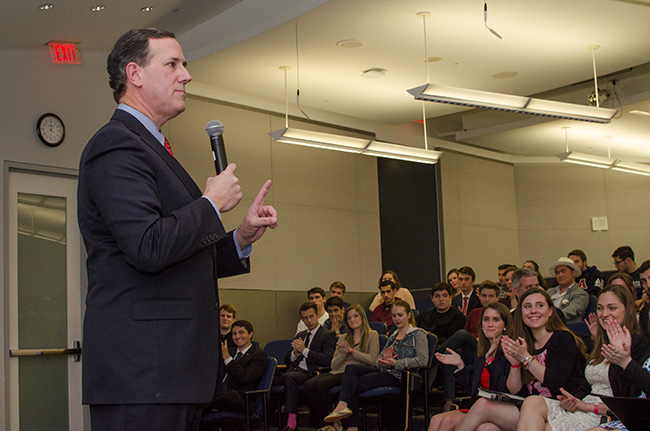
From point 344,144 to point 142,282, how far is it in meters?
5.98

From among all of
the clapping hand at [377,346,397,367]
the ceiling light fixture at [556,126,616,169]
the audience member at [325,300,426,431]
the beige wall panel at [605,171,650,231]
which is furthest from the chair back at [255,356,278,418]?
the beige wall panel at [605,171,650,231]

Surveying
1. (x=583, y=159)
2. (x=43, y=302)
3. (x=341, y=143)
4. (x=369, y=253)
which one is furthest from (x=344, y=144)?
(x=583, y=159)

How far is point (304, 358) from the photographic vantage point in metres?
6.68

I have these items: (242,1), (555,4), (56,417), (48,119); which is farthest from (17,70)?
(555,4)

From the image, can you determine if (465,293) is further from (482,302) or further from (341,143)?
(341,143)

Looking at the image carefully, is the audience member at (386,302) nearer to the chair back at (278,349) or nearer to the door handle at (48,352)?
the chair back at (278,349)

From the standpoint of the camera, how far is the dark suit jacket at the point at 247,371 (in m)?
5.91

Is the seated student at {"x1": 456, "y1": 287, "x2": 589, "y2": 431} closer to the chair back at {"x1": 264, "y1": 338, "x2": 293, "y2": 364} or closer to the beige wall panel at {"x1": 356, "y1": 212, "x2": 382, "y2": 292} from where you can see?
the chair back at {"x1": 264, "y1": 338, "x2": 293, "y2": 364}

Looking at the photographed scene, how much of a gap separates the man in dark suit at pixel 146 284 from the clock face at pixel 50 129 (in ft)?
15.7

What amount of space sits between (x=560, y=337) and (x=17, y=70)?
461 centimetres

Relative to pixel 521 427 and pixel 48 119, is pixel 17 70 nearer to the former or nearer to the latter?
pixel 48 119

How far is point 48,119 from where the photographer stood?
6.00m

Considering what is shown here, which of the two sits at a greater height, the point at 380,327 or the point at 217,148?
the point at 217,148

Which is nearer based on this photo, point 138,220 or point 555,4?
point 138,220
